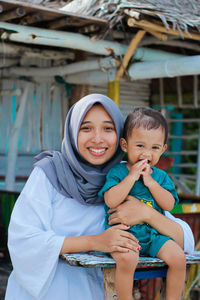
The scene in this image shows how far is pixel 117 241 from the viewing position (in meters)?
2.02

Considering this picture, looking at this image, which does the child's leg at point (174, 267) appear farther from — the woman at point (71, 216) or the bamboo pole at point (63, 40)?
the bamboo pole at point (63, 40)

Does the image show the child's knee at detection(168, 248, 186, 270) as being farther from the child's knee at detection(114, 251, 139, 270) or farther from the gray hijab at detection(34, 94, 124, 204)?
the gray hijab at detection(34, 94, 124, 204)

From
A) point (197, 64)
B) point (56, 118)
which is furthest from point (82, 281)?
point (56, 118)

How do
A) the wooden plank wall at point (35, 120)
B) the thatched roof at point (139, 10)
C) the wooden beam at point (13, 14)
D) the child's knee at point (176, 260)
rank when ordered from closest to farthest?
the child's knee at point (176, 260) → the wooden beam at point (13, 14) → the thatched roof at point (139, 10) → the wooden plank wall at point (35, 120)

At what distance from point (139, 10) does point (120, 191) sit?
9.36 feet

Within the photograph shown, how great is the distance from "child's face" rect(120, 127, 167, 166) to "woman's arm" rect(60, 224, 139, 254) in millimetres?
379

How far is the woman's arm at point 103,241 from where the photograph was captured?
6.65ft

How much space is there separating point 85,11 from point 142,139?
2958 millimetres

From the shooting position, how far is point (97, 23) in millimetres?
4812

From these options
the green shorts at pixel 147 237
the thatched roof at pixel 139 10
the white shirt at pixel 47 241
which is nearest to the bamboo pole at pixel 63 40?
the thatched roof at pixel 139 10

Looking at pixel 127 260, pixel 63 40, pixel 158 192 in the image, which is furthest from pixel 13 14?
pixel 127 260

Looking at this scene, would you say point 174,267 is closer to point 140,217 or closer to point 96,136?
point 140,217

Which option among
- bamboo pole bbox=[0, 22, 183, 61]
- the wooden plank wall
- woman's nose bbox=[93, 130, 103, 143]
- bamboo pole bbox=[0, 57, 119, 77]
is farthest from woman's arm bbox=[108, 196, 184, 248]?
the wooden plank wall

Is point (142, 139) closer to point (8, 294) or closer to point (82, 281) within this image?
point (82, 281)
